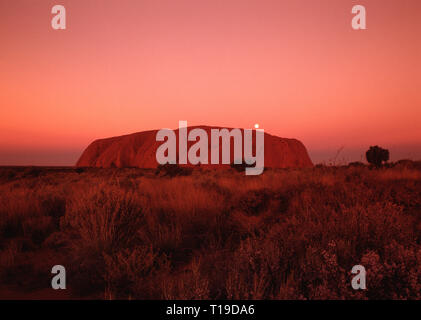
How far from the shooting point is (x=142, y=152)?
60.6 meters

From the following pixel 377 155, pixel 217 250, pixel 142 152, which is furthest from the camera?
pixel 142 152

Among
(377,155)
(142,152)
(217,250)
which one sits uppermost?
(142,152)

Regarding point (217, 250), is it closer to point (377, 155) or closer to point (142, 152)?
point (377, 155)

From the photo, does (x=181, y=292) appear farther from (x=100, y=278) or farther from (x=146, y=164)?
(x=146, y=164)

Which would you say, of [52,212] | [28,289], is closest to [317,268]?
[28,289]

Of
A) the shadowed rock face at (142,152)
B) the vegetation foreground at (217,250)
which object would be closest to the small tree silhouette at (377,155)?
the shadowed rock face at (142,152)

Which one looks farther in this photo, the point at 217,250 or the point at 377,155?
the point at 377,155

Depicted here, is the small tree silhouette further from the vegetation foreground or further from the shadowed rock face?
the vegetation foreground

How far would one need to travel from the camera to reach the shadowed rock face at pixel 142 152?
58.1 metres

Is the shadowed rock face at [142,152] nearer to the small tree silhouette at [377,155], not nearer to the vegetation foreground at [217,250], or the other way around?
the small tree silhouette at [377,155]

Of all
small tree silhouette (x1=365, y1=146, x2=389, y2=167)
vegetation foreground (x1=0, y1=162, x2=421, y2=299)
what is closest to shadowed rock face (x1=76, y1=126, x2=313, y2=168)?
small tree silhouette (x1=365, y1=146, x2=389, y2=167)

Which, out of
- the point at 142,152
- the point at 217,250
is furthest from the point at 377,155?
the point at 142,152
